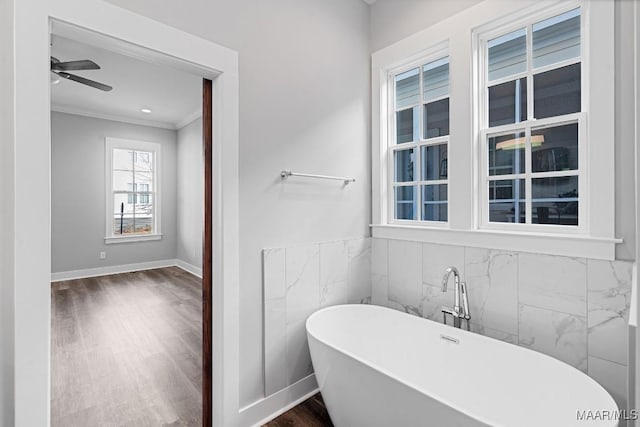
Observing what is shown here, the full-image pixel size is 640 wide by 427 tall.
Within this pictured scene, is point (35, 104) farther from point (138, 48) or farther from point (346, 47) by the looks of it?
point (346, 47)

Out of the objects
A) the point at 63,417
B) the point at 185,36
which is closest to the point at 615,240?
the point at 185,36

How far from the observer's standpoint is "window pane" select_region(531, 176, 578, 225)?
1.79m

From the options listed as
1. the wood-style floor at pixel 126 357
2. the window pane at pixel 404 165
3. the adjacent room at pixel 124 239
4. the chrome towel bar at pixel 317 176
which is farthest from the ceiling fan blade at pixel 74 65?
the window pane at pixel 404 165

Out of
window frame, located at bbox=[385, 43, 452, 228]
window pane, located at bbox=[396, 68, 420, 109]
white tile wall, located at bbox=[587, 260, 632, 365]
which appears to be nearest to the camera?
white tile wall, located at bbox=[587, 260, 632, 365]

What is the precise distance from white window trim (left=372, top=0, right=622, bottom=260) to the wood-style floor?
198 cm

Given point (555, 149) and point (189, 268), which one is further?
point (189, 268)

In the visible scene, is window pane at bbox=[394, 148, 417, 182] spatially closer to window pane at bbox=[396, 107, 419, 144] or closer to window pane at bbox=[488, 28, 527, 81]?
window pane at bbox=[396, 107, 419, 144]

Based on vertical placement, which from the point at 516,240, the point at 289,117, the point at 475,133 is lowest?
the point at 516,240

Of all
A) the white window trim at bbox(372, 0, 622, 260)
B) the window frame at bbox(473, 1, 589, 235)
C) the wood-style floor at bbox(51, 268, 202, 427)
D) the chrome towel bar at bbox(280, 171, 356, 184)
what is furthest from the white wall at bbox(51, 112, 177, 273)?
the window frame at bbox(473, 1, 589, 235)

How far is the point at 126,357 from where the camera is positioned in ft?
8.80

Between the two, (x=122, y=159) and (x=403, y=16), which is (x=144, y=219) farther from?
(x=403, y=16)

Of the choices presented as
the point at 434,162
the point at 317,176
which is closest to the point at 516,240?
the point at 434,162

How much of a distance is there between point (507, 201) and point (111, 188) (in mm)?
6178

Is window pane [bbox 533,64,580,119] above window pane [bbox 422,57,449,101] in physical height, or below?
below
